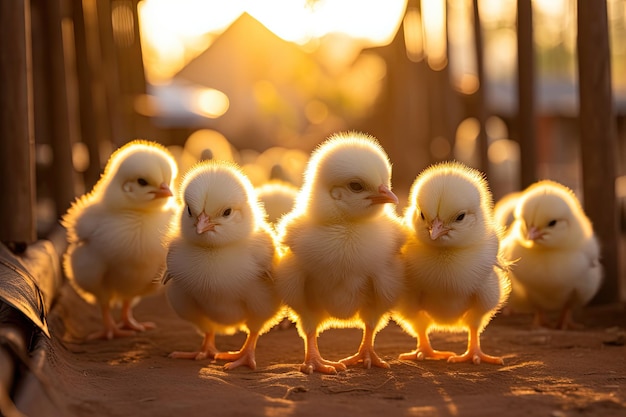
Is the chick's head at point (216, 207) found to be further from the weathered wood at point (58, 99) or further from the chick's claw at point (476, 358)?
the weathered wood at point (58, 99)

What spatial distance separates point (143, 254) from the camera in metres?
6.14

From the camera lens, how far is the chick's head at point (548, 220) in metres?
6.55

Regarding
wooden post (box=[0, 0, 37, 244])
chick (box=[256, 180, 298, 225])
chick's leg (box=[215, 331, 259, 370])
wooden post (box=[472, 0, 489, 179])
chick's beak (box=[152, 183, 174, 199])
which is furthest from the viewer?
wooden post (box=[472, 0, 489, 179])

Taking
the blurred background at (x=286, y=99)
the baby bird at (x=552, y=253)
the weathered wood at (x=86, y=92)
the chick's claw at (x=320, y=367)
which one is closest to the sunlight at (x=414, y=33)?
the blurred background at (x=286, y=99)

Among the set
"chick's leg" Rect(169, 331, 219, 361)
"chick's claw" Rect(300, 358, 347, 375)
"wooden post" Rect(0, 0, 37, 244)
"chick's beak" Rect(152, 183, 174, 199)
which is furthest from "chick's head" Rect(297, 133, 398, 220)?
"wooden post" Rect(0, 0, 37, 244)

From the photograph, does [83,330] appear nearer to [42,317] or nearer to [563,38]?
[42,317]

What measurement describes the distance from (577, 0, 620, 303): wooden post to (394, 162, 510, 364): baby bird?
249 cm

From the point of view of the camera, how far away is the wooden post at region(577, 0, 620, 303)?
7484 millimetres

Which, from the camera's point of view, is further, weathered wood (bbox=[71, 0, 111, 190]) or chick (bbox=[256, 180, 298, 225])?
weathered wood (bbox=[71, 0, 111, 190])

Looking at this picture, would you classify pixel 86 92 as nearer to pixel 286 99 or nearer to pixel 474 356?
pixel 474 356

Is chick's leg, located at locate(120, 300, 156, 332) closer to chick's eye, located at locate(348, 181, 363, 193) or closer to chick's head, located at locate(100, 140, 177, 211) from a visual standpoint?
chick's head, located at locate(100, 140, 177, 211)

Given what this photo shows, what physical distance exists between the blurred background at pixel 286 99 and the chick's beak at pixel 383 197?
9.25ft

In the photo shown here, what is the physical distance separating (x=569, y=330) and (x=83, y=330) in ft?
11.9

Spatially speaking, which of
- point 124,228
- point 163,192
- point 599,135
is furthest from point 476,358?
point 599,135
